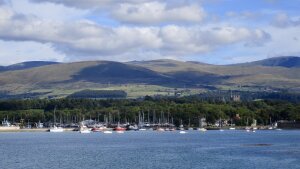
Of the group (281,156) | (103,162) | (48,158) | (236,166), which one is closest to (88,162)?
(103,162)

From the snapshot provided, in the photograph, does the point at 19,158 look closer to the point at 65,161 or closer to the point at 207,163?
the point at 65,161

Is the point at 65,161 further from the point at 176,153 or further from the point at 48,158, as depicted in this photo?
the point at 176,153

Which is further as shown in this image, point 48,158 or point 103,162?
point 48,158

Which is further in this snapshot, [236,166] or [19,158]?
[19,158]

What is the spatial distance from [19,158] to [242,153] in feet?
95.2

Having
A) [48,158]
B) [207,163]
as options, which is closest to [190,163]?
[207,163]

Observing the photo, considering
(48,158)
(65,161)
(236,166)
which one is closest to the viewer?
(236,166)

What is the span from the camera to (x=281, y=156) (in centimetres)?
9031

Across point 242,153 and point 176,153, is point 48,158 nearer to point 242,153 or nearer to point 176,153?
point 176,153

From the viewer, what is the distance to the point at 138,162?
83.8 meters

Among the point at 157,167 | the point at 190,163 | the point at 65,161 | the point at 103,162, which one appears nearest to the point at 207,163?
the point at 190,163

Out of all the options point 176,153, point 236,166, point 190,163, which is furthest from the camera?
point 176,153

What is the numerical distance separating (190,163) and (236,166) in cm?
697

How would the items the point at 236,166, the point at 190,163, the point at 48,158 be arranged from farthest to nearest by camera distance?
the point at 48,158 < the point at 190,163 < the point at 236,166
